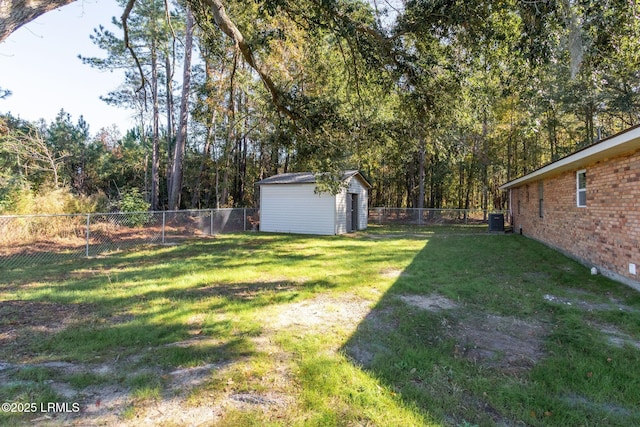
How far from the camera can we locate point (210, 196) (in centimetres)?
2392

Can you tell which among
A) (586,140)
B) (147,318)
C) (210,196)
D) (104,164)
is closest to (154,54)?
(104,164)

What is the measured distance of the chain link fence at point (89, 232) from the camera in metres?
8.14

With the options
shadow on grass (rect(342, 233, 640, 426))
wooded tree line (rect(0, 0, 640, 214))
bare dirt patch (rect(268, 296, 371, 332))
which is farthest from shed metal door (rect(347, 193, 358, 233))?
bare dirt patch (rect(268, 296, 371, 332))

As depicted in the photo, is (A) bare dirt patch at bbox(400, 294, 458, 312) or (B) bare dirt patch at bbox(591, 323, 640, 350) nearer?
(B) bare dirt patch at bbox(591, 323, 640, 350)

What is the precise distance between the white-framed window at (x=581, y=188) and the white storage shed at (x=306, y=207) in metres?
7.88

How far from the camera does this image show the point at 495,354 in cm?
309

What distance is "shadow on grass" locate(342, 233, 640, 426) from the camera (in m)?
2.26

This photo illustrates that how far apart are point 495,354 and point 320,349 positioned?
1.70 meters

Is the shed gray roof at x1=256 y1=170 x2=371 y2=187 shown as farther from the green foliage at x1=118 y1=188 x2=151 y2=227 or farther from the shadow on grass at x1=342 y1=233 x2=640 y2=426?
the shadow on grass at x1=342 y1=233 x2=640 y2=426

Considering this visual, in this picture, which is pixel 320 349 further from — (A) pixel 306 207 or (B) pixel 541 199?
(A) pixel 306 207

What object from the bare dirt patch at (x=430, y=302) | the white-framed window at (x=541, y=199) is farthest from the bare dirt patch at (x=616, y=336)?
the white-framed window at (x=541, y=199)

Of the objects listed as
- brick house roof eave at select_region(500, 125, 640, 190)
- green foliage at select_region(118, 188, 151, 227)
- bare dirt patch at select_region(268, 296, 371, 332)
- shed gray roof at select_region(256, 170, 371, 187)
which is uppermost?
shed gray roof at select_region(256, 170, 371, 187)

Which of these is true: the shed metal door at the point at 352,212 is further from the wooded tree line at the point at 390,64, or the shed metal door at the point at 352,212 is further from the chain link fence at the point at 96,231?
the wooded tree line at the point at 390,64

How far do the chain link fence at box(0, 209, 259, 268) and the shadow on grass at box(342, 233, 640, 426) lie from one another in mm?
7666
